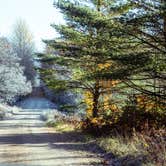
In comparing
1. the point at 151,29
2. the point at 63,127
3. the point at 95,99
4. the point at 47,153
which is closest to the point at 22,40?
the point at 63,127

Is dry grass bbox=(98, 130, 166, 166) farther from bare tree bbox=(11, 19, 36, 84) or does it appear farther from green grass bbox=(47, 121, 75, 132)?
bare tree bbox=(11, 19, 36, 84)

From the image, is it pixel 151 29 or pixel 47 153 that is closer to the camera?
pixel 47 153

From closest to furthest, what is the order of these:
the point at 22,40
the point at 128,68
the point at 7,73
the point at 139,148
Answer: the point at 139,148 → the point at 128,68 → the point at 7,73 → the point at 22,40

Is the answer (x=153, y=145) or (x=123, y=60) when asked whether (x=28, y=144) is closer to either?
(x=123, y=60)

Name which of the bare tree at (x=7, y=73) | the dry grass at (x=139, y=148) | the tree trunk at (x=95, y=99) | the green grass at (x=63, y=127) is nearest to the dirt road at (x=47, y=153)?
the dry grass at (x=139, y=148)

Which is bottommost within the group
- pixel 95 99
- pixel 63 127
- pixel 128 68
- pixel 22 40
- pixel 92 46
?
pixel 63 127

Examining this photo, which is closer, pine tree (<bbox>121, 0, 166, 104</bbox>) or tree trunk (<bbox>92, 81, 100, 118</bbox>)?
pine tree (<bbox>121, 0, 166, 104</bbox>)

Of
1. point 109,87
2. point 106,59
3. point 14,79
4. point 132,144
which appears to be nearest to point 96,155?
point 132,144

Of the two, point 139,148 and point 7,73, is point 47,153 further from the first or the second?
point 7,73

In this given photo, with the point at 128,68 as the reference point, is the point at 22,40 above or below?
above

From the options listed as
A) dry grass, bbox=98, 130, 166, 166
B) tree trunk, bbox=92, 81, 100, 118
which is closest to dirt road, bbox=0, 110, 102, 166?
dry grass, bbox=98, 130, 166, 166

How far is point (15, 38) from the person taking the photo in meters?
101

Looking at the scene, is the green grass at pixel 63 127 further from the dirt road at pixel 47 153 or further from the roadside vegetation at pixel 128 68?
the dirt road at pixel 47 153

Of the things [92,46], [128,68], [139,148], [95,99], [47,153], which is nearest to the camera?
[139,148]
